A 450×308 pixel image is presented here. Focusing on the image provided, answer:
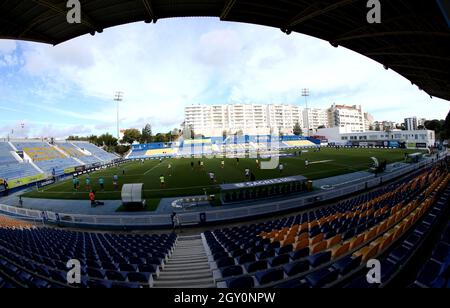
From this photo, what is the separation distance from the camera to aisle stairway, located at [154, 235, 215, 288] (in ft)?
18.6

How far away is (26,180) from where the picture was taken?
32.2m

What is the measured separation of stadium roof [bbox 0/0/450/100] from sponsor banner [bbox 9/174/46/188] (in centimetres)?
2985

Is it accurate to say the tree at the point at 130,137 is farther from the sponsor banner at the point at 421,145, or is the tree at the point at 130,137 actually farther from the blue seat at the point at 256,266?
the blue seat at the point at 256,266

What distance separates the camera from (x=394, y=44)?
12.3m

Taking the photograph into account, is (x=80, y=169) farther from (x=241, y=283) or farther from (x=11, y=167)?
(x=241, y=283)

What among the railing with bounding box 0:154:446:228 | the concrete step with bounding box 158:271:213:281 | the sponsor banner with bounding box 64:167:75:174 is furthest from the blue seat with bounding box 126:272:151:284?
the sponsor banner with bounding box 64:167:75:174

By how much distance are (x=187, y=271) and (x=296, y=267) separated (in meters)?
3.39

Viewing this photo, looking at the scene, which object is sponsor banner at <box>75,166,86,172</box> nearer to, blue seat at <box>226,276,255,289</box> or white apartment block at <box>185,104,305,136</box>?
blue seat at <box>226,276,255,289</box>

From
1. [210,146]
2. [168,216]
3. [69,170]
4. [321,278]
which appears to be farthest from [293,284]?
[210,146]

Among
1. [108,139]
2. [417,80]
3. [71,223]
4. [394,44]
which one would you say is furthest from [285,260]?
[108,139]
